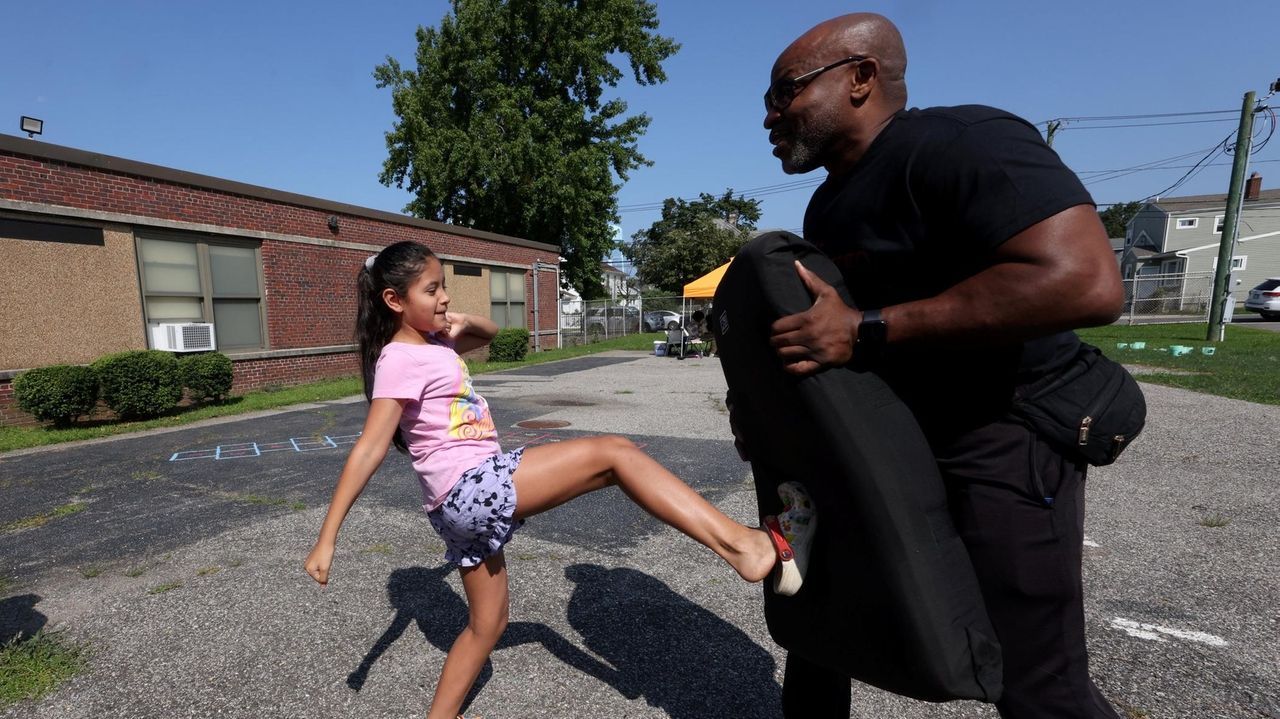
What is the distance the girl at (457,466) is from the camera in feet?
6.00

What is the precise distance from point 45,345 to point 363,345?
985 cm

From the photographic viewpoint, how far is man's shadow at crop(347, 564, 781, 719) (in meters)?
2.40

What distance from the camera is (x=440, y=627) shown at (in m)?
2.93

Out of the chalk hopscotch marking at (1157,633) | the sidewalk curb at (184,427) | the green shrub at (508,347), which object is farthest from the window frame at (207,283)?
the chalk hopscotch marking at (1157,633)

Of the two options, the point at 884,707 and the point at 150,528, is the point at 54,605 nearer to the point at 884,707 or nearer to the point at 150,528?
the point at 150,528

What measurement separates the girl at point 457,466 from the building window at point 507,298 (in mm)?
17360

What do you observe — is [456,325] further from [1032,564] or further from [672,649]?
[1032,564]

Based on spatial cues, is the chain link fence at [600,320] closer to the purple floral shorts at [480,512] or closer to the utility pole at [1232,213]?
the utility pole at [1232,213]

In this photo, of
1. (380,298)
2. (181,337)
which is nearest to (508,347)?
(181,337)

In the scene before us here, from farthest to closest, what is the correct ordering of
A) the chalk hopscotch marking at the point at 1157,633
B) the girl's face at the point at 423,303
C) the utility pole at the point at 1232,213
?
the utility pole at the point at 1232,213 < the chalk hopscotch marking at the point at 1157,633 < the girl's face at the point at 423,303

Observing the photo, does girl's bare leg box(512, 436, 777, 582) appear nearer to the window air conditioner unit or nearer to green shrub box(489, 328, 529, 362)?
the window air conditioner unit

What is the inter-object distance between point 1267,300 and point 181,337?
124 ft

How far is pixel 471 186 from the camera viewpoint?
2644cm

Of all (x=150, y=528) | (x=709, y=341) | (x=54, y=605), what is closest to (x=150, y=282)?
(x=150, y=528)
